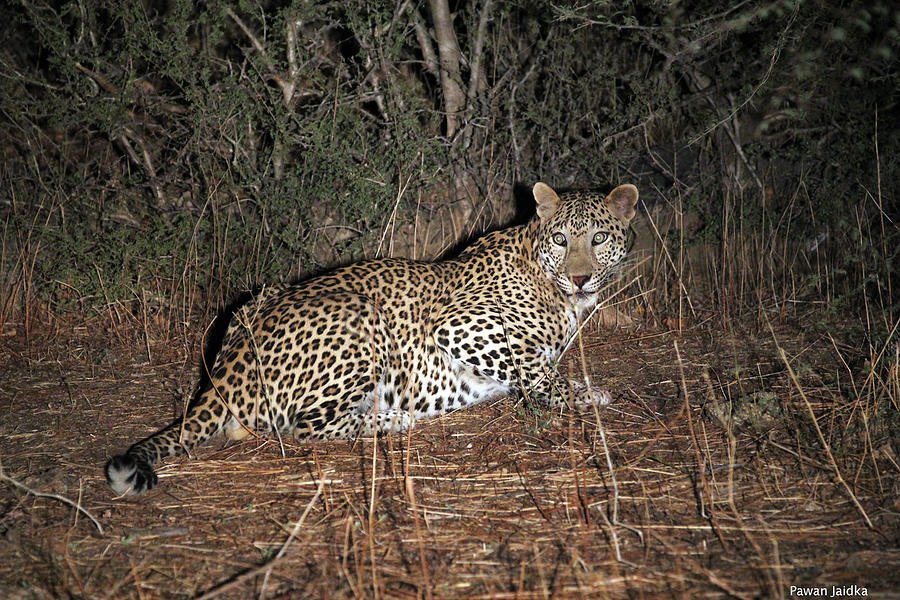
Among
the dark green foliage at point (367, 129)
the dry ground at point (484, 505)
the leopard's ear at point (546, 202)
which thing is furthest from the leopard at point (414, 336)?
the dark green foliage at point (367, 129)

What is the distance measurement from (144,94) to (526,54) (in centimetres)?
380

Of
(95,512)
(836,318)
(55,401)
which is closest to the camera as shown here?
(95,512)

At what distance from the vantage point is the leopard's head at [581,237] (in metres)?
6.25

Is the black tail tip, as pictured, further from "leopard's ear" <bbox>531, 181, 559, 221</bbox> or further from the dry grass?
"leopard's ear" <bbox>531, 181, 559, 221</bbox>

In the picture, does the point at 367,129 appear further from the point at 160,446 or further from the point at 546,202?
the point at 160,446

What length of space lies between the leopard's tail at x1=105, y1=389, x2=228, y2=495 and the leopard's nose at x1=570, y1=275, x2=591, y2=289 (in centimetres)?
268

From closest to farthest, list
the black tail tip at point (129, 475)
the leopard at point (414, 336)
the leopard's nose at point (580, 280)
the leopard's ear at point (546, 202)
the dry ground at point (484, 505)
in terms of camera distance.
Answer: the dry ground at point (484, 505), the black tail tip at point (129, 475), the leopard at point (414, 336), the leopard's nose at point (580, 280), the leopard's ear at point (546, 202)

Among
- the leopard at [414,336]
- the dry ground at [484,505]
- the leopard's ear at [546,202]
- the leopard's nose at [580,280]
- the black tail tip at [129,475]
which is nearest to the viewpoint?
the dry ground at [484,505]

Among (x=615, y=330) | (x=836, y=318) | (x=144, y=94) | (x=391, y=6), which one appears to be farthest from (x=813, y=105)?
(x=144, y=94)

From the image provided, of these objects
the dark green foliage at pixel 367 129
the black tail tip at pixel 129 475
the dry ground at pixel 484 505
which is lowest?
the dry ground at pixel 484 505

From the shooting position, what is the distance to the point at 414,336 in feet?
19.8

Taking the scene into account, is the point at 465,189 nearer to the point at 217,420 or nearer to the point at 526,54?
the point at 526,54

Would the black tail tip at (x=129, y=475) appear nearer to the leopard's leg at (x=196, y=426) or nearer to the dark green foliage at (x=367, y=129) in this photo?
the leopard's leg at (x=196, y=426)

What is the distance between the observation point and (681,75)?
9.15 metres
